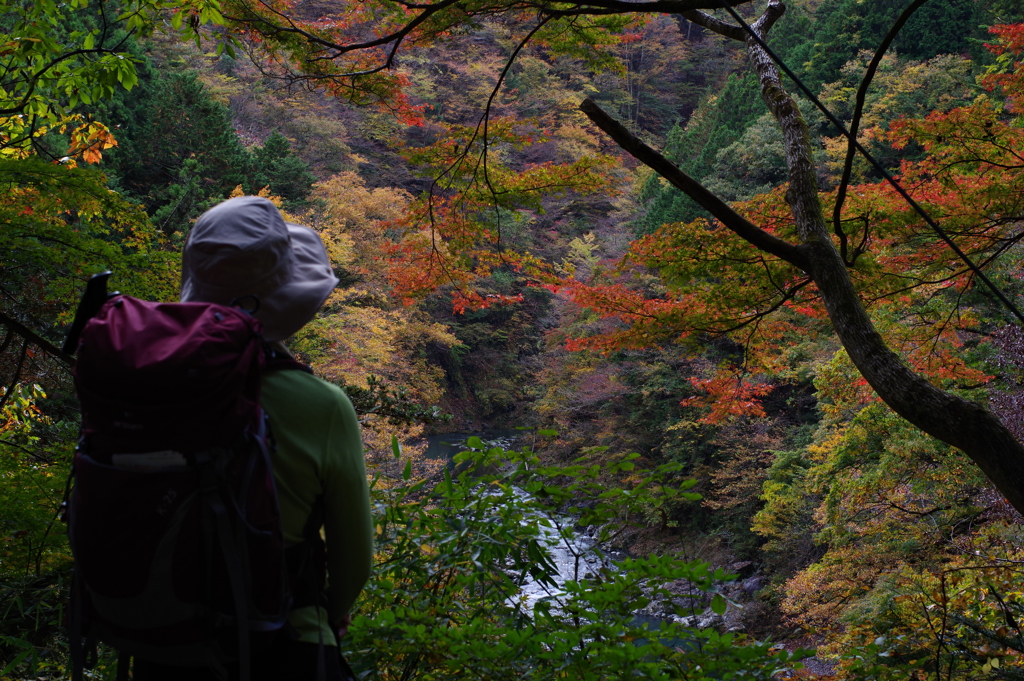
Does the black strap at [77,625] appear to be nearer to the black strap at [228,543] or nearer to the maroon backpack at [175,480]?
the maroon backpack at [175,480]

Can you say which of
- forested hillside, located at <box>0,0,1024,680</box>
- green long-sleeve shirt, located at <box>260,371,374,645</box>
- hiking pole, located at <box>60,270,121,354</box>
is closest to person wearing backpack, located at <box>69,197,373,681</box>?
green long-sleeve shirt, located at <box>260,371,374,645</box>

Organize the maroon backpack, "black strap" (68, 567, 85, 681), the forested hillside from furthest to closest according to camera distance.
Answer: the forested hillside
"black strap" (68, 567, 85, 681)
the maroon backpack

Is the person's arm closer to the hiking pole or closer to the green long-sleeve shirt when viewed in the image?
the green long-sleeve shirt

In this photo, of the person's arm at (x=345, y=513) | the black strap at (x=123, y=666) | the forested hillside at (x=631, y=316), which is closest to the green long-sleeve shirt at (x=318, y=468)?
the person's arm at (x=345, y=513)

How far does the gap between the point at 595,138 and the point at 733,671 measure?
14.6 m

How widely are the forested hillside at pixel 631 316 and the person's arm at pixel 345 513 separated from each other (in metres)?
0.36

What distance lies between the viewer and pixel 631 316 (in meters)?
4.02

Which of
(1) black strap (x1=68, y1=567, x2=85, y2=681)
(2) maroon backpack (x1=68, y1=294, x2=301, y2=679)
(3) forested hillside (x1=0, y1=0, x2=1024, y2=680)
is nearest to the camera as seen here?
(2) maroon backpack (x1=68, y1=294, x2=301, y2=679)

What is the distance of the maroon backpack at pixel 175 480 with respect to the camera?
0.79 meters

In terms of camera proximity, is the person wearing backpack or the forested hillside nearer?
the person wearing backpack

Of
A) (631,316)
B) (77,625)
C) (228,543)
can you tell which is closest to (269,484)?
(228,543)

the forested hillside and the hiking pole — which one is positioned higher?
the forested hillside

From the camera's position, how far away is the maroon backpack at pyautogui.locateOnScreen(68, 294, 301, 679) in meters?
0.79

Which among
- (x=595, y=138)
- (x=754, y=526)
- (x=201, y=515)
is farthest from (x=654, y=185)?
(x=201, y=515)
